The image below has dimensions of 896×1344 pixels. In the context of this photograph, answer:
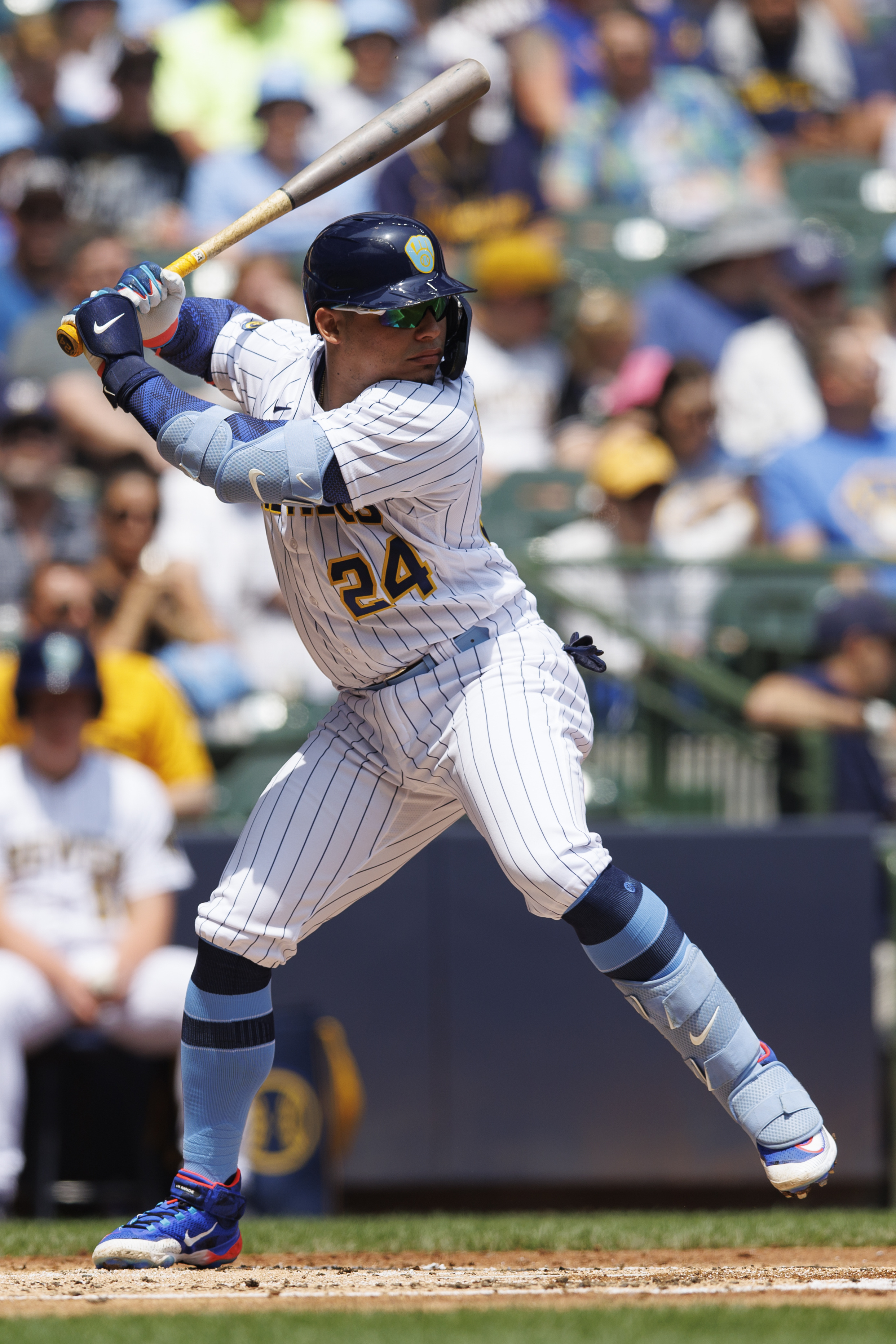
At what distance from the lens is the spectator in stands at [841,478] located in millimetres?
5863

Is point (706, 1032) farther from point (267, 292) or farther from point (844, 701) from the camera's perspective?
point (267, 292)

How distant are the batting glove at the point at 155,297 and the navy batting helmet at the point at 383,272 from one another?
0.28m

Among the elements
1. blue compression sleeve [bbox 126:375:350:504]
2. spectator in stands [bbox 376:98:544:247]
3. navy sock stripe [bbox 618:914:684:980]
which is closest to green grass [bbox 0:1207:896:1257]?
navy sock stripe [bbox 618:914:684:980]

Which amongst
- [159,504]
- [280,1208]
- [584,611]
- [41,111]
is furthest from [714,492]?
[41,111]

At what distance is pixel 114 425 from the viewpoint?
6.23m

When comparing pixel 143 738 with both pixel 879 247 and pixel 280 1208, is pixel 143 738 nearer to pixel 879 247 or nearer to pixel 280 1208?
pixel 280 1208

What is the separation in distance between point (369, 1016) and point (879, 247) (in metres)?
4.90

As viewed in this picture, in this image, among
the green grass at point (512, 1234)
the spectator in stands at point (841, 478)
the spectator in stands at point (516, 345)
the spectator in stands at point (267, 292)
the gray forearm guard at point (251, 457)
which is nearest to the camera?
the gray forearm guard at point (251, 457)

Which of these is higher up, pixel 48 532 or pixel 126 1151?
pixel 48 532

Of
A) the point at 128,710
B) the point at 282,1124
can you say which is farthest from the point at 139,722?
the point at 282,1124

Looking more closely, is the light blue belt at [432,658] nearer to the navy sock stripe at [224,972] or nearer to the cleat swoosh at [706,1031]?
the navy sock stripe at [224,972]

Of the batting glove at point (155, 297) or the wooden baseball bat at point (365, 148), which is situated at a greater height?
the wooden baseball bat at point (365, 148)

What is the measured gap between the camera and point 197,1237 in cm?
305

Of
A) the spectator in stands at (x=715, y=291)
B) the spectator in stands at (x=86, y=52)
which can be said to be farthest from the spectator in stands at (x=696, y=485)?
the spectator in stands at (x=86, y=52)
